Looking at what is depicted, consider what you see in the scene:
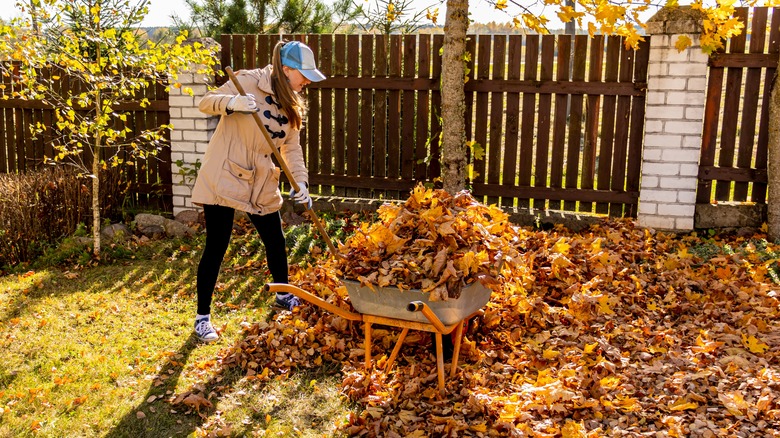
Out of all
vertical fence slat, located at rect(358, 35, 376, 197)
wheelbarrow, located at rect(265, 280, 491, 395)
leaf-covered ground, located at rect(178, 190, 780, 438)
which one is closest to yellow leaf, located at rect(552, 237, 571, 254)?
leaf-covered ground, located at rect(178, 190, 780, 438)

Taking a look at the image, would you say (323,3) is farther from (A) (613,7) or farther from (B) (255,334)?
(B) (255,334)

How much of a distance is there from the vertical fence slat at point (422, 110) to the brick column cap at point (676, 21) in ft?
Answer: 6.77

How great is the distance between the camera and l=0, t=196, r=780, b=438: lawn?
369 cm

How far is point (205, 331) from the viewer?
478 centimetres

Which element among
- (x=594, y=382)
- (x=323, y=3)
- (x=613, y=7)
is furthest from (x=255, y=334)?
(x=323, y=3)

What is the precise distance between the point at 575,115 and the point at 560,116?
0.50 ft

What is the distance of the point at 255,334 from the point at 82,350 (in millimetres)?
1091

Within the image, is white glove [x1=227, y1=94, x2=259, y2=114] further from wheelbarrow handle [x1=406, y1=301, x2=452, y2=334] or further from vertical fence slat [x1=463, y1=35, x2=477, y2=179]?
vertical fence slat [x1=463, y1=35, x2=477, y2=179]

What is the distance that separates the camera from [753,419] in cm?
359

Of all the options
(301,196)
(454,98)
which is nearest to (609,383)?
(301,196)

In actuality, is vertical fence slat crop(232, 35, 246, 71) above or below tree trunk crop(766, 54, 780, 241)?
above

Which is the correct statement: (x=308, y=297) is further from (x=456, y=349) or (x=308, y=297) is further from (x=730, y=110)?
(x=730, y=110)

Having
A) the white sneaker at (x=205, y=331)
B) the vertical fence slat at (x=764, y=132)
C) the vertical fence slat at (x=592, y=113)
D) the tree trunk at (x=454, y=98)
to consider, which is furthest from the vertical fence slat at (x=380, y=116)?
the vertical fence slat at (x=764, y=132)

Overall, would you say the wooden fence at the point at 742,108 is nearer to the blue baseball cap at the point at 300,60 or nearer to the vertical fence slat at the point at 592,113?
the vertical fence slat at the point at 592,113
